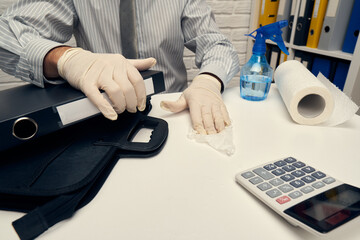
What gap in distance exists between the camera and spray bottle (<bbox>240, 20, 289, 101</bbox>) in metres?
0.55

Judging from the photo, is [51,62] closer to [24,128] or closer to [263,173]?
[24,128]

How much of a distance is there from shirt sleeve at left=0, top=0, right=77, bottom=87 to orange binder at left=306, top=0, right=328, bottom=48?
1023 mm

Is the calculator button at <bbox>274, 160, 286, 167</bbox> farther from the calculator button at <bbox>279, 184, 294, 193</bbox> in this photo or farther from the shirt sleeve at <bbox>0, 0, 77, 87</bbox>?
the shirt sleeve at <bbox>0, 0, 77, 87</bbox>

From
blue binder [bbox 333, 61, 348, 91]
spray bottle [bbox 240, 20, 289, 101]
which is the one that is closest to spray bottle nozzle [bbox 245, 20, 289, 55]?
spray bottle [bbox 240, 20, 289, 101]

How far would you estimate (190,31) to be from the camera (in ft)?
3.02

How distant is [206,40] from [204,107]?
452 millimetres

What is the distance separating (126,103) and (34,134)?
0.57 feet

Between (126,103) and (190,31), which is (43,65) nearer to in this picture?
(126,103)

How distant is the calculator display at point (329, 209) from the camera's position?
0.22 metres

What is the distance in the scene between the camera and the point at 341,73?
975 millimetres

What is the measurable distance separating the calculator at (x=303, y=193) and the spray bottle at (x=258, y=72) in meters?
0.31

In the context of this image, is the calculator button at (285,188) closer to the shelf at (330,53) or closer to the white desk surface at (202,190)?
the white desk surface at (202,190)

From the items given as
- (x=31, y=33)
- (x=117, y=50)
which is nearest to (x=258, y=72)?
(x=117, y=50)

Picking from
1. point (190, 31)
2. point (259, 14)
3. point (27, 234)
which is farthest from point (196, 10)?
point (27, 234)
